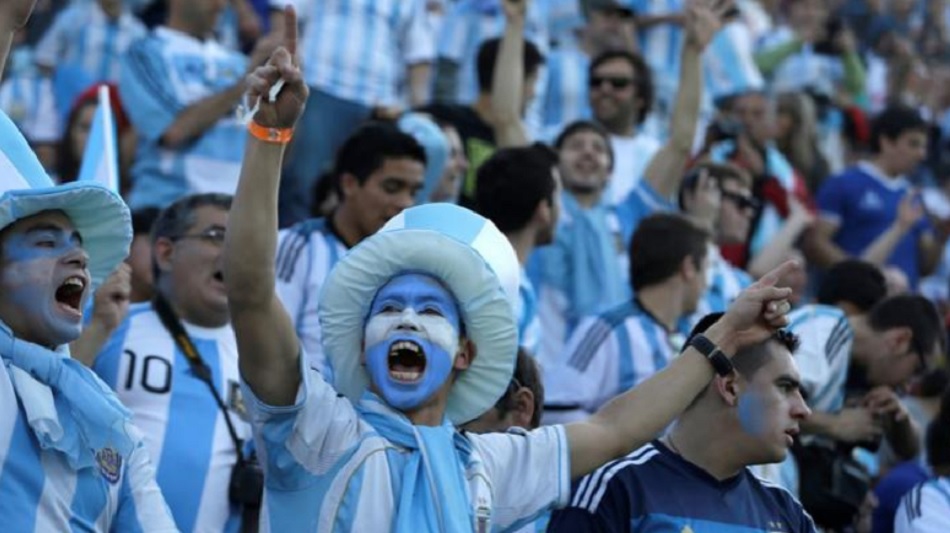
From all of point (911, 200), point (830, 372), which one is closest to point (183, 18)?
point (830, 372)

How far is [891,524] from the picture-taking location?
7.44m

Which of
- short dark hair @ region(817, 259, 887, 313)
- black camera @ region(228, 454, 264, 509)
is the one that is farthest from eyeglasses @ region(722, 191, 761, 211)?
black camera @ region(228, 454, 264, 509)

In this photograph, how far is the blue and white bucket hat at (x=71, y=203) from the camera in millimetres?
4332

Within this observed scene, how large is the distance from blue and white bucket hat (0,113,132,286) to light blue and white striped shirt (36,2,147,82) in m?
6.18

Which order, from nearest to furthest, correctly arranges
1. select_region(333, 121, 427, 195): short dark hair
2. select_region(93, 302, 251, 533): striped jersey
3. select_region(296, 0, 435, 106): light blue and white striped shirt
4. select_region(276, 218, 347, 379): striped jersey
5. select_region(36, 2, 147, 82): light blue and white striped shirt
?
select_region(93, 302, 251, 533): striped jersey, select_region(276, 218, 347, 379): striped jersey, select_region(333, 121, 427, 195): short dark hair, select_region(296, 0, 435, 106): light blue and white striped shirt, select_region(36, 2, 147, 82): light blue and white striped shirt

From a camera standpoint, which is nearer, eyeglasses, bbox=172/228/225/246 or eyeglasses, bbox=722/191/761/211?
eyeglasses, bbox=172/228/225/246

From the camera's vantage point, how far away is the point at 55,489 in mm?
4188

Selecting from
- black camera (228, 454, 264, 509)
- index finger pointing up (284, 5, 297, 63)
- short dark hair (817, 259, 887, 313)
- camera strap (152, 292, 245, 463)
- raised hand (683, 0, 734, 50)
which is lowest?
black camera (228, 454, 264, 509)

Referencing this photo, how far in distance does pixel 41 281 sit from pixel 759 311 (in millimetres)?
1795

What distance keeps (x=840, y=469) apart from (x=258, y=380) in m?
3.79

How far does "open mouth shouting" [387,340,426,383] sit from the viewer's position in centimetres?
466

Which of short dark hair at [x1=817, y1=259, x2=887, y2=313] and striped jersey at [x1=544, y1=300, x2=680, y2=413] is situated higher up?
short dark hair at [x1=817, y1=259, x2=887, y2=313]

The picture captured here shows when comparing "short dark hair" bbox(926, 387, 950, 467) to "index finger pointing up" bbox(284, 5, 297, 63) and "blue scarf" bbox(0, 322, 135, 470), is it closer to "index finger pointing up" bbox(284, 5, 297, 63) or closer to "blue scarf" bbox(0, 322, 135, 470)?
"index finger pointing up" bbox(284, 5, 297, 63)

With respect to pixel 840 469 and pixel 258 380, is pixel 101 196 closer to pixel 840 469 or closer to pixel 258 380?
pixel 258 380
